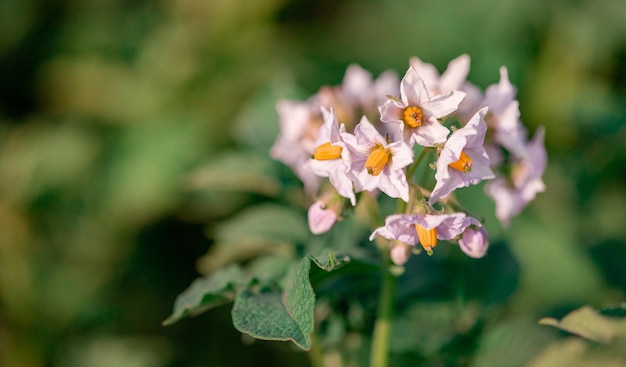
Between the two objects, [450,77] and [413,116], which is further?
[450,77]

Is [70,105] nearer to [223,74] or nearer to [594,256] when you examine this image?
[223,74]

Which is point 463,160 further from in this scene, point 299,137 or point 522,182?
point 299,137

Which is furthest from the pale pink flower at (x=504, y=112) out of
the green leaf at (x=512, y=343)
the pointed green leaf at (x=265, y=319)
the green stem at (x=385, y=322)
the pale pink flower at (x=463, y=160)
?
the pointed green leaf at (x=265, y=319)

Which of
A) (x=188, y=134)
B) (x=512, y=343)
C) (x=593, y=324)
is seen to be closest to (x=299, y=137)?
(x=512, y=343)

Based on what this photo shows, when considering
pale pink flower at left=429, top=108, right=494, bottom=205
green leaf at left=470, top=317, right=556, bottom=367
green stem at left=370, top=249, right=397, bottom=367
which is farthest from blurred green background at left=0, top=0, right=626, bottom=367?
pale pink flower at left=429, top=108, right=494, bottom=205

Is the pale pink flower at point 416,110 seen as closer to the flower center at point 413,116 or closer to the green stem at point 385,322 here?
the flower center at point 413,116

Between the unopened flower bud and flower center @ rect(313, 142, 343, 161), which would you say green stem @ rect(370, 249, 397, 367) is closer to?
the unopened flower bud
